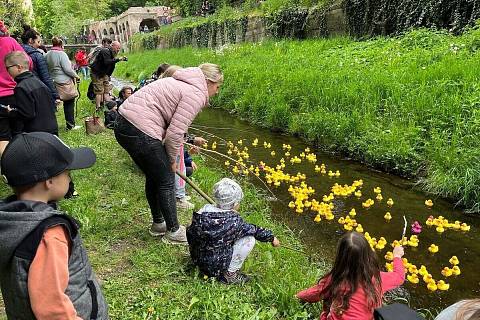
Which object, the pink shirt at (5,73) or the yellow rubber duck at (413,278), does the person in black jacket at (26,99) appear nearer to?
the pink shirt at (5,73)

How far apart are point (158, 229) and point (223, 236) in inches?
48.2

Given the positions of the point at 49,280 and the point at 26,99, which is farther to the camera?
the point at 26,99

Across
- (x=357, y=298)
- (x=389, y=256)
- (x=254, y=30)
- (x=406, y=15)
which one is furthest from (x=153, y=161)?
(x=254, y=30)

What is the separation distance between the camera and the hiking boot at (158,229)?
187 inches

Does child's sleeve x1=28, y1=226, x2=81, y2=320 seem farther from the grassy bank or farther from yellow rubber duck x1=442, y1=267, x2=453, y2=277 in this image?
yellow rubber duck x1=442, y1=267, x2=453, y2=277

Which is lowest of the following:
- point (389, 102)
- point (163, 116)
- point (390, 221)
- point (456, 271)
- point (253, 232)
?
point (390, 221)

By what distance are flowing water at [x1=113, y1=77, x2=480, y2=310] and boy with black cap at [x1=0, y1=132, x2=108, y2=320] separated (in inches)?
132

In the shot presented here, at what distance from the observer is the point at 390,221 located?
571 centimetres

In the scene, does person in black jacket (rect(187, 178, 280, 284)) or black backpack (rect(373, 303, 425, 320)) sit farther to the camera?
person in black jacket (rect(187, 178, 280, 284))

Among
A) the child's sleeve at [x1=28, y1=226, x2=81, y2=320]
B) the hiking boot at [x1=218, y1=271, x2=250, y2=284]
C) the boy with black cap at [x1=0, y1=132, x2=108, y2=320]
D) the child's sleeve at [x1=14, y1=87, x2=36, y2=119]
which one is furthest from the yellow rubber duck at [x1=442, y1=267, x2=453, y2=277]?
the child's sleeve at [x1=14, y1=87, x2=36, y2=119]

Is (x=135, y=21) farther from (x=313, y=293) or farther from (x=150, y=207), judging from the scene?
(x=313, y=293)

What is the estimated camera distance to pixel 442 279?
4.43 m

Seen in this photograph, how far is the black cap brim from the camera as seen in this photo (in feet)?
7.20

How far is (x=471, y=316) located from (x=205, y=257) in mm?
2677
